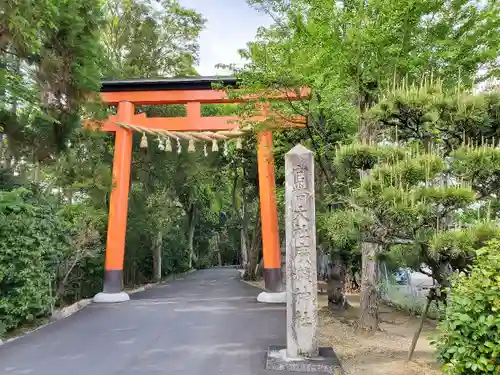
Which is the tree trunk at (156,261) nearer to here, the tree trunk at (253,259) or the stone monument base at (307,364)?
the tree trunk at (253,259)

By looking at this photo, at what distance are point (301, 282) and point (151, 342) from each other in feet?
8.23

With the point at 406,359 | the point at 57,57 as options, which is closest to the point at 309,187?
the point at 406,359

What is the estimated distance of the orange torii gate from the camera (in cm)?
1034

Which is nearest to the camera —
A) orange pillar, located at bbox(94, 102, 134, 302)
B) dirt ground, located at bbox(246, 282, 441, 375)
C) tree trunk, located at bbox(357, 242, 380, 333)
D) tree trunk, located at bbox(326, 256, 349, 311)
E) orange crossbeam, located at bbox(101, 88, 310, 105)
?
dirt ground, located at bbox(246, 282, 441, 375)

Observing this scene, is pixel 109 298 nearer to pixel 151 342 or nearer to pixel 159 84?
pixel 151 342

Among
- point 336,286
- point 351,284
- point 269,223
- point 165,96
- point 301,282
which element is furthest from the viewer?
point 351,284

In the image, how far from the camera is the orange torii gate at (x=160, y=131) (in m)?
10.3

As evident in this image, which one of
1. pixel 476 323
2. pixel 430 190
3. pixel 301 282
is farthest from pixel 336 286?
pixel 476 323

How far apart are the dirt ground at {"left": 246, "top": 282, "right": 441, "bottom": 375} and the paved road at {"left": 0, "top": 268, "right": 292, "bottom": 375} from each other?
3.09 ft

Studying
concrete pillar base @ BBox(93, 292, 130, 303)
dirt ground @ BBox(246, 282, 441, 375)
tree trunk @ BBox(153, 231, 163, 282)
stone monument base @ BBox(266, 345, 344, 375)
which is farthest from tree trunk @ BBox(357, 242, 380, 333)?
tree trunk @ BBox(153, 231, 163, 282)

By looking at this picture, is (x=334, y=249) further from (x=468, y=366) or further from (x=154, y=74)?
(x=154, y=74)

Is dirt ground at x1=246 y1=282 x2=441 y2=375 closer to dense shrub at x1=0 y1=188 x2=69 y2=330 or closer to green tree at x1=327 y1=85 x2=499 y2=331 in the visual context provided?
green tree at x1=327 y1=85 x2=499 y2=331

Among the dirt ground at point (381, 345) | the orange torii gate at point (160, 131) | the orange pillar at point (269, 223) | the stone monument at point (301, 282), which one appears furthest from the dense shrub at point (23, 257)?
the orange pillar at point (269, 223)

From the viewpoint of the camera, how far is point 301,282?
5.01m
